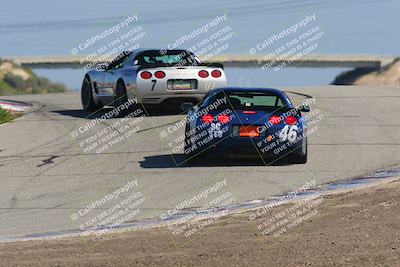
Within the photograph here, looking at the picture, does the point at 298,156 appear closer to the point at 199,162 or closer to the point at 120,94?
the point at 199,162

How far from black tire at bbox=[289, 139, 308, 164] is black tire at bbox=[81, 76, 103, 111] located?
8.34 meters

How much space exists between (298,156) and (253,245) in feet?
20.4

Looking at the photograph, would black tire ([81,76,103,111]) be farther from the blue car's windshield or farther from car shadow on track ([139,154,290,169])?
the blue car's windshield

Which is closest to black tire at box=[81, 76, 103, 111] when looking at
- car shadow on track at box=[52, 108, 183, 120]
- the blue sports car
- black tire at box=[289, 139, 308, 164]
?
car shadow on track at box=[52, 108, 183, 120]

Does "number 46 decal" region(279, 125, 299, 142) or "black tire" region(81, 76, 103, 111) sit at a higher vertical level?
"black tire" region(81, 76, 103, 111)

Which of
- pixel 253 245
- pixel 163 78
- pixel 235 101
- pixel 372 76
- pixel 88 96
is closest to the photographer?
pixel 253 245

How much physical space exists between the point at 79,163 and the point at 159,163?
1265 mm

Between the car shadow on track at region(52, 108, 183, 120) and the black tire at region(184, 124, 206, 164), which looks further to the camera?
the car shadow on track at region(52, 108, 183, 120)

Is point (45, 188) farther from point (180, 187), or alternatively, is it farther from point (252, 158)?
point (252, 158)

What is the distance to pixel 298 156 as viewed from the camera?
14.7 m

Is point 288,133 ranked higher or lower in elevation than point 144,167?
lower

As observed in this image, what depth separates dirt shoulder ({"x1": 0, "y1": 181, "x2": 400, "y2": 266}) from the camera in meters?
7.83

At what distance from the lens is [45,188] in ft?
44.3

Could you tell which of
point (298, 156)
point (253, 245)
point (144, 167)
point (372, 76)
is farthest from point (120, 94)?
point (372, 76)
